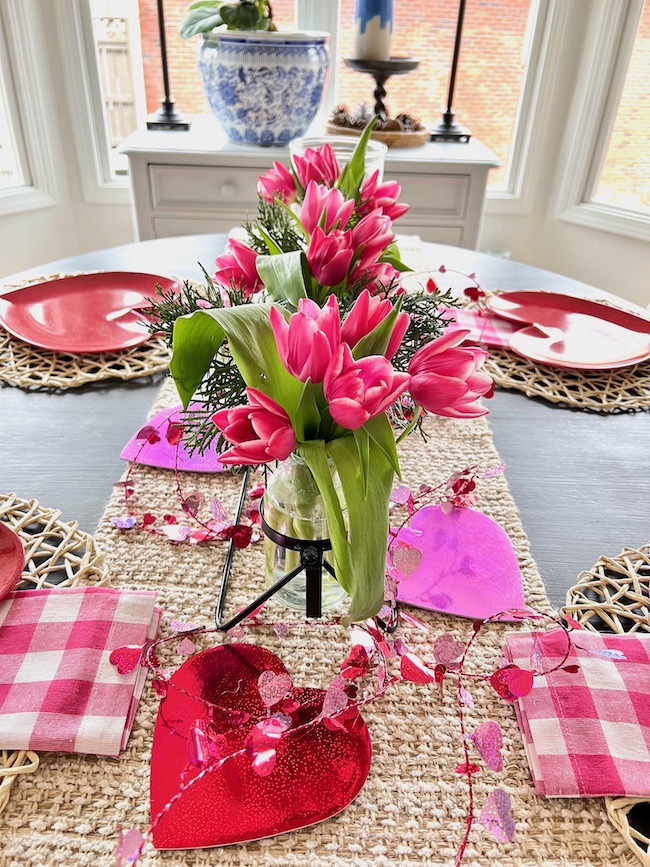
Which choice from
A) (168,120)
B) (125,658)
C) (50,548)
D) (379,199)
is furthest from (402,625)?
(168,120)

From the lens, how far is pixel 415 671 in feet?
1.78

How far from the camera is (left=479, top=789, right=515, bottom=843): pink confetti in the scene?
43 cm

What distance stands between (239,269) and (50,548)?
32 centimetres

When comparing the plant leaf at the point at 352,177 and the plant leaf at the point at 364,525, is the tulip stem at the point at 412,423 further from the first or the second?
the plant leaf at the point at 352,177

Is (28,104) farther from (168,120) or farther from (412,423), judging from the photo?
(412,423)

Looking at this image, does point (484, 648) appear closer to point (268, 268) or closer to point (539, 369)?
point (268, 268)

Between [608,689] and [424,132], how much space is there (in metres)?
1.88

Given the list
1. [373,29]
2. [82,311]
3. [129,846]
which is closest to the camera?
[129,846]

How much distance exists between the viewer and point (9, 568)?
61cm

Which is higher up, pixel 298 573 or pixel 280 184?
pixel 280 184

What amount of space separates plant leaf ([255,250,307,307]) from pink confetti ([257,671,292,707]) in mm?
290

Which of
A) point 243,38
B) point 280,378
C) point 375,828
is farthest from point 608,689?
point 243,38

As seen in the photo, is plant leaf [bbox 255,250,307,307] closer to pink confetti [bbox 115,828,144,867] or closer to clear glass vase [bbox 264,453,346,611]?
clear glass vase [bbox 264,453,346,611]

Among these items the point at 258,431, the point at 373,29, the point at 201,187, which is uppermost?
the point at 373,29
